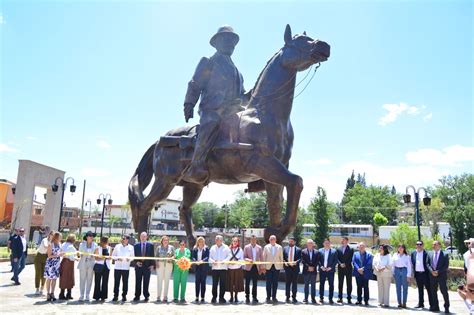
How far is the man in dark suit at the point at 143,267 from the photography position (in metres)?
7.99

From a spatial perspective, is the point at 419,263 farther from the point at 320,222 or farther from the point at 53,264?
the point at 320,222

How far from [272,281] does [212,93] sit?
4.67 m

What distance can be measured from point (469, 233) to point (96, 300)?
129 feet

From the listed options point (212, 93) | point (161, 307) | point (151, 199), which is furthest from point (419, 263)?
point (151, 199)

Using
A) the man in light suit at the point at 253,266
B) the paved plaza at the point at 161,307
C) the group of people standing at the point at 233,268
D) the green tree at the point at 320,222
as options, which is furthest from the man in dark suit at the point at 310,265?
the green tree at the point at 320,222

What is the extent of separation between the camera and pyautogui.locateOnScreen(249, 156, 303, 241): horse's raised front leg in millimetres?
7957

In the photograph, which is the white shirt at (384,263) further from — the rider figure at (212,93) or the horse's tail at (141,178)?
the horse's tail at (141,178)

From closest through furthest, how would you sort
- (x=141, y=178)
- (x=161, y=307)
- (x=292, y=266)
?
(x=161, y=307) → (x=292, y=266) → (x=141, y=178)

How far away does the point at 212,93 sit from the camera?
9.72 metres

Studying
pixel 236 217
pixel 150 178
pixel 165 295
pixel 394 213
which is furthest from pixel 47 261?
pixel 394 213

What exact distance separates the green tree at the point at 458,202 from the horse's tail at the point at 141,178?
31.1m

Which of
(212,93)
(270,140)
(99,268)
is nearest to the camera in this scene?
(99,268)

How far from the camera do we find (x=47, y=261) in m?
8.34

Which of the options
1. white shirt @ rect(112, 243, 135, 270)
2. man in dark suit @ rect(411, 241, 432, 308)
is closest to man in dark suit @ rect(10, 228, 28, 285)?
white shirt @ rect(112, 243, 135, 270)
